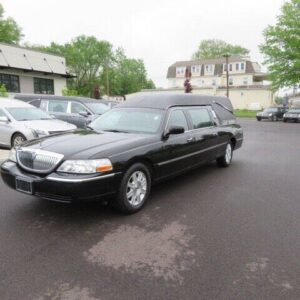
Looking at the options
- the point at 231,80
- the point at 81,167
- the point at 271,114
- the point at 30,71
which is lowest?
the point at 81,167

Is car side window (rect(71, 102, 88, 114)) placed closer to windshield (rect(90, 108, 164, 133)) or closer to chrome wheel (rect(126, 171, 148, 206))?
windshield (rect(90, 108, 164, 133))

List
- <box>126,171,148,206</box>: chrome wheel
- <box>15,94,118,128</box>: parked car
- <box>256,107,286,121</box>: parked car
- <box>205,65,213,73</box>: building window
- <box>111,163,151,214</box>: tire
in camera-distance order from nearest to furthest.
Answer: <box>111,163,151,214</box>: tire
<box>126,171,148,206</box>: chrome wheel
<box>15,94,118,128</box>: parked car
<box>256,107,286,121</box>: parked car
<box>205,65,213,73</box>: building window

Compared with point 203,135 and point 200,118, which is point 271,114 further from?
point 203,135

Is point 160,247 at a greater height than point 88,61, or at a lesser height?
lesser

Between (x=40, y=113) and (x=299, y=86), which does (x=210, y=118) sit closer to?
(x=40, y=113)

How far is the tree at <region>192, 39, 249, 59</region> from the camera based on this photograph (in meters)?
78.9

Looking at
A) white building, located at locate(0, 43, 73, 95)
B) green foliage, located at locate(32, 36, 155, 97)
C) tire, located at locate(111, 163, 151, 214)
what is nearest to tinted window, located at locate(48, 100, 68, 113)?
tire, located at locate(111, 163, 151, 214)

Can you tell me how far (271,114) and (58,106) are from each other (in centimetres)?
2341

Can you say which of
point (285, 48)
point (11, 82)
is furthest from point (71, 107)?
point (285, 48)

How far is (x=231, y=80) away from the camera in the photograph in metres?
60.3

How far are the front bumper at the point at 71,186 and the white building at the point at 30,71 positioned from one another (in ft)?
84.1

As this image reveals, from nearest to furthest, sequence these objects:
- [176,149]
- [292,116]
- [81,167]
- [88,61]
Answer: [81,167]
[176,149]
[292,116]
[88,61]

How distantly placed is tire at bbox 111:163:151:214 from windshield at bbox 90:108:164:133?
33.9 inches

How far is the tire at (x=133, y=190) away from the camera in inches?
170
